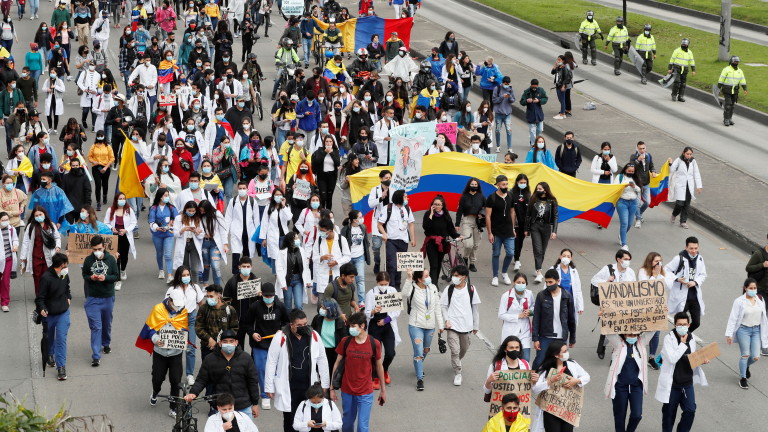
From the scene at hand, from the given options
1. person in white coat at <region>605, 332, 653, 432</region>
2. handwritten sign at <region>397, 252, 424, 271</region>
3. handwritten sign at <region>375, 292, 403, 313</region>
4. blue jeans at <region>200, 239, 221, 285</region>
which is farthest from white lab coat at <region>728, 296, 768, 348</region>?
blue jeans at <region>200, 239, 221, 285</region>

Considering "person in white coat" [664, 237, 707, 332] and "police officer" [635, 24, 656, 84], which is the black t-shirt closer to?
"person in white coat" [664, 237, 707, 332]

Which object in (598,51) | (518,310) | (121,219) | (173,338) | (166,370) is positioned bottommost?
(598,51)

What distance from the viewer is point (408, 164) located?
19328mm

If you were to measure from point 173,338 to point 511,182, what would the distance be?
26.8 feet

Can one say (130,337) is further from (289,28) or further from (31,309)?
(289,28)

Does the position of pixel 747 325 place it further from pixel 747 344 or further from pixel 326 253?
pixel 326 253

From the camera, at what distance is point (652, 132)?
94.8ft

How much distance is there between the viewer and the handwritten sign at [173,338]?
14.0m

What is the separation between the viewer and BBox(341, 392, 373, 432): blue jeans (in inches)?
525

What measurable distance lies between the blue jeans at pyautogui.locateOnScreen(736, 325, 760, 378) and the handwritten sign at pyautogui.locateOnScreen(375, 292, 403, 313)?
4.34m

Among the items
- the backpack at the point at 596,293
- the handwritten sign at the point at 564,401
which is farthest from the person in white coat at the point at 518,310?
the handwritten sign at the point at 564,401

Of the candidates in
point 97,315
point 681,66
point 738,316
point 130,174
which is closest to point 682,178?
point 738,316

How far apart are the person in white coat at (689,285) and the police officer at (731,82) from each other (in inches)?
568

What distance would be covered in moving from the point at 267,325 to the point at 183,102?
1102cm
